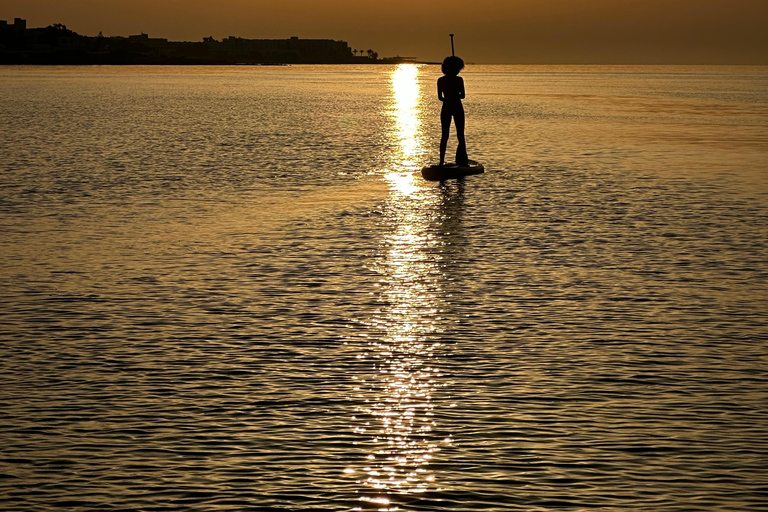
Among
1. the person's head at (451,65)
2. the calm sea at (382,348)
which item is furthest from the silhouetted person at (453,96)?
the calm sea at (382,348)

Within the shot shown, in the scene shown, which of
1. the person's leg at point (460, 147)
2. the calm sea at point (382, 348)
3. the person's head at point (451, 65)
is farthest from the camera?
the person's leg at point (460, 147)

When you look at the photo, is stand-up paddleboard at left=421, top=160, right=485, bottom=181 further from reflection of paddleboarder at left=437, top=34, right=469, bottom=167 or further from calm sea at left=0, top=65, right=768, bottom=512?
calm sea at left=0, top=65, right=768, bottom=512

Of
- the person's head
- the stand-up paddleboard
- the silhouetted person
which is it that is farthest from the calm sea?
the person's head

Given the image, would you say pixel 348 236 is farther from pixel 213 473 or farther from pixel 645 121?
pixel 645 121

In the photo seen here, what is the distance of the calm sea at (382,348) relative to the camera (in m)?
8.27

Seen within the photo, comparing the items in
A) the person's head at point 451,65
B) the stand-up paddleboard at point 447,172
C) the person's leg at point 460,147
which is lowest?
the stand-up paddleboard at point 447,172

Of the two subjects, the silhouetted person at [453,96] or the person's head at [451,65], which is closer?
the person's head at [451,65]

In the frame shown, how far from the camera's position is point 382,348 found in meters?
12.1

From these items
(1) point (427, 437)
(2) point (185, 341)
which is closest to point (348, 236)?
(2) point (185, 341)

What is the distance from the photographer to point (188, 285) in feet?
51.6

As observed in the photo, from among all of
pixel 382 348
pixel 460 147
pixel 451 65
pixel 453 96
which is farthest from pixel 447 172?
pixel 382 348

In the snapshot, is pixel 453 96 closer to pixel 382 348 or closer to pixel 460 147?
pixel 460 147

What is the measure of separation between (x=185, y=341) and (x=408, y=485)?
194 inches

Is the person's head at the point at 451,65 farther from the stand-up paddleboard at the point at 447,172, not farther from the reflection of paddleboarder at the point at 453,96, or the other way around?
the stand-up paddleboard at the point at 447,172
